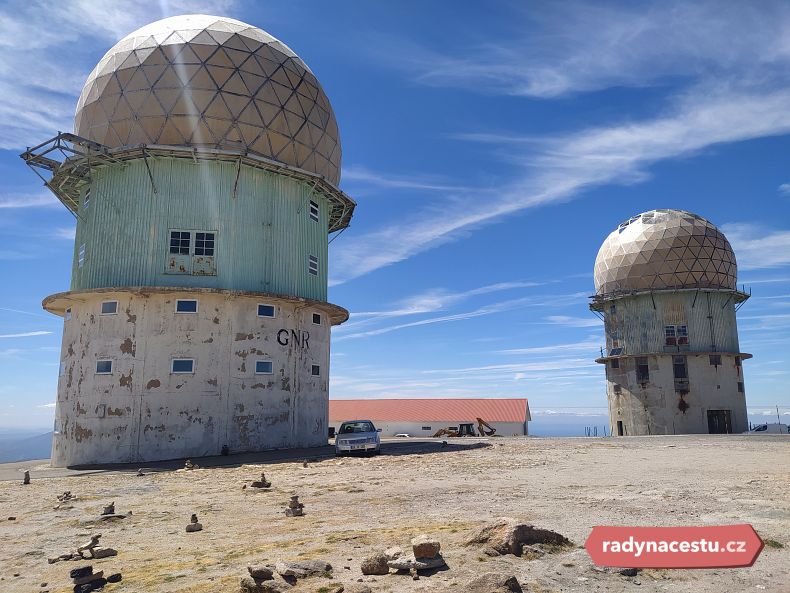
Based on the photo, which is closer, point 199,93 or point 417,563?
point 417,563

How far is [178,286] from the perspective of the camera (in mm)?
21625

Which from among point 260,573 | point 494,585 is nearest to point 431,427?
point 260,573

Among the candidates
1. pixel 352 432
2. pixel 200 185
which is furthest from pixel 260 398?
pixel 200 185

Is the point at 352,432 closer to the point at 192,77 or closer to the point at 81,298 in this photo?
the point at 81,298

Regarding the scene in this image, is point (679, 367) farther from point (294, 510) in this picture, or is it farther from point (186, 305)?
point (294, 510)

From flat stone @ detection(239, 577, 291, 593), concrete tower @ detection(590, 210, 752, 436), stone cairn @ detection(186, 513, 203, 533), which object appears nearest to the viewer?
flat stone @ detection(239, 577, 291, 593)

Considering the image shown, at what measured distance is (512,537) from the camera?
6102 mm

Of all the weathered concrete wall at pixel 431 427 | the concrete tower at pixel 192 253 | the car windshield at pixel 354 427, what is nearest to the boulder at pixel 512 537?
the car windshield at pixel 354 427

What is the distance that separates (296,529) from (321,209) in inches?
826

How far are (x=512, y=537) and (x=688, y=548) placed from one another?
234cm

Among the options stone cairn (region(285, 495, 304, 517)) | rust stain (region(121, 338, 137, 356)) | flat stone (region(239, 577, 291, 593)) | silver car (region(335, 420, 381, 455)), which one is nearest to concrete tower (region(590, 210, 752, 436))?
silver car (region(335, 420, 381, 455))

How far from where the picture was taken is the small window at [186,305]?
21531mm

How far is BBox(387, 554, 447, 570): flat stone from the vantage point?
18.2 feet

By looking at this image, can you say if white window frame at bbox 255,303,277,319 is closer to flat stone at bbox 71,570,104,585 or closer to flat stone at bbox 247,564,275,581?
flat stone at bbox 71,570,104,585
